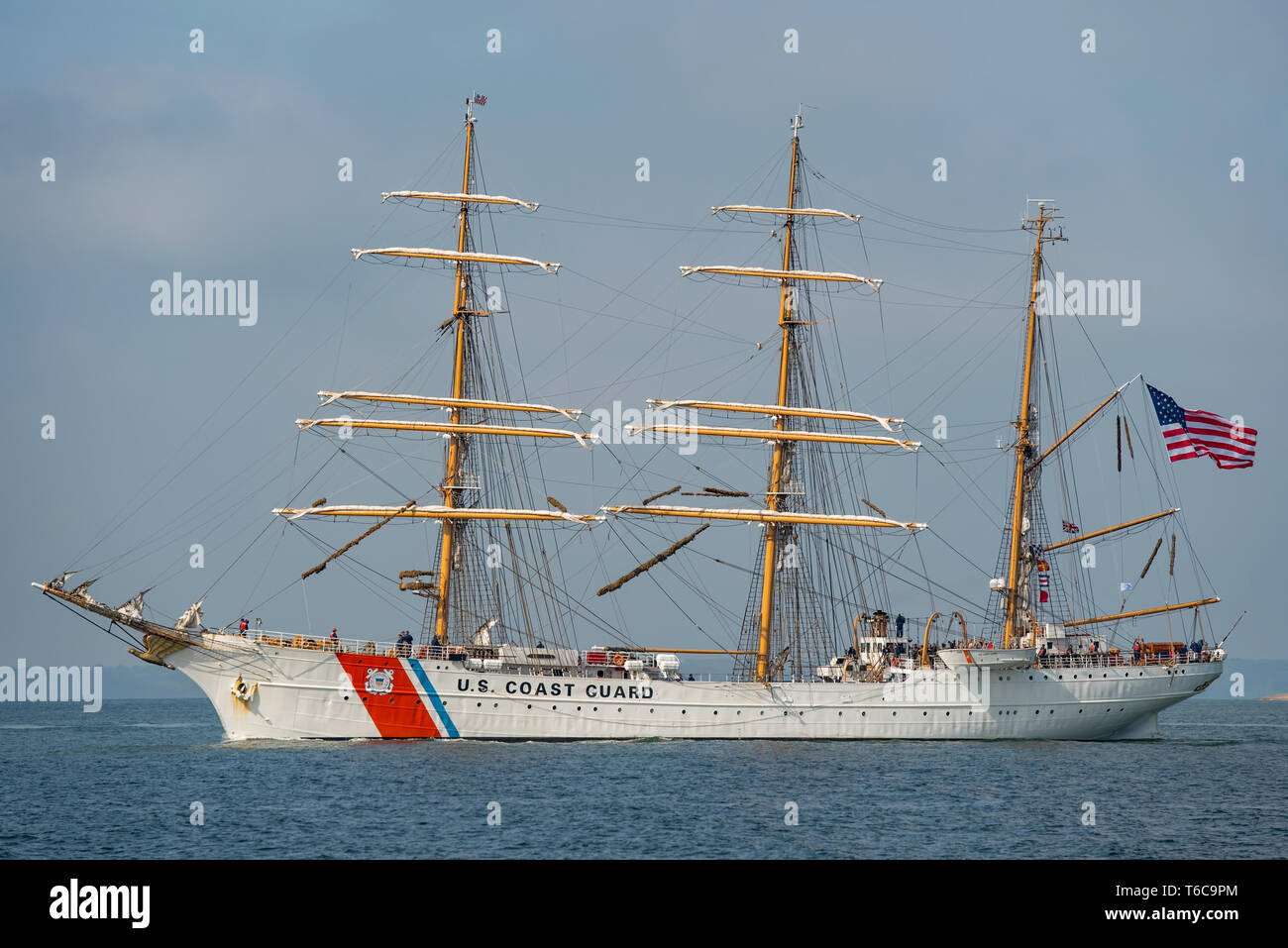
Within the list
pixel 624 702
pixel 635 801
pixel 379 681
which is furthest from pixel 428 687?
pixel 635 801

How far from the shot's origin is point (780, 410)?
66.4 meters

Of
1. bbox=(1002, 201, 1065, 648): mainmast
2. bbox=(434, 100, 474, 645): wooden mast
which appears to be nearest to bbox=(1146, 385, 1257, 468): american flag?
bbox=(1002, 201, 1065, 648): mainmast

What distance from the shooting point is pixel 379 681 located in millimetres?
56656

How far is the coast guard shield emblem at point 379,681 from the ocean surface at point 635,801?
7.33ft

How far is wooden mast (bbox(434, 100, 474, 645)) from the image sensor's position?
60.7 meters

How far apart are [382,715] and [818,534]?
23.8 m

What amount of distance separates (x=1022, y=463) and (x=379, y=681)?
34.5m

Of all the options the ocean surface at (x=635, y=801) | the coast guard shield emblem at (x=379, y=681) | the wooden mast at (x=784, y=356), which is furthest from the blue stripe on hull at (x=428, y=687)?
the wooden mast at (x=784, y=356)

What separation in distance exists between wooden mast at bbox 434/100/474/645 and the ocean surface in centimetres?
736

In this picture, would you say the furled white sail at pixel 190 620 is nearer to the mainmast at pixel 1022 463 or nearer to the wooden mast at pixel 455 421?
the wooden mast at pixel 455 421

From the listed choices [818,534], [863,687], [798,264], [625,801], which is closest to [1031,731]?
[863,687]

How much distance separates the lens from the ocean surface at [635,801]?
36.3 meters

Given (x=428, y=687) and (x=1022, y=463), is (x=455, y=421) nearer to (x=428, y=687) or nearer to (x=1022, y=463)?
(x=428, y=687)
